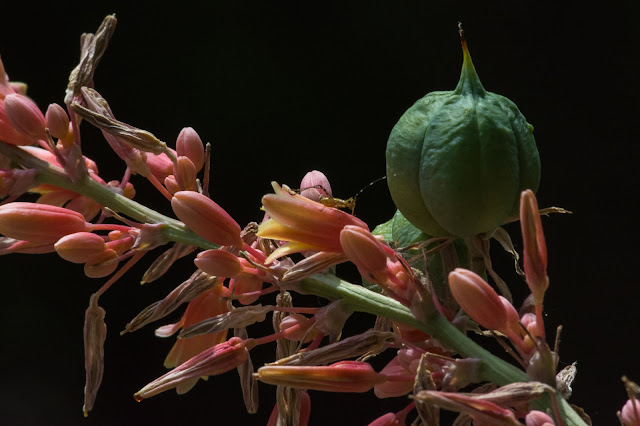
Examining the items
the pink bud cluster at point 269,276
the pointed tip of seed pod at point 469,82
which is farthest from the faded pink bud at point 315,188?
the pointed tip of seed pod at point 469,82

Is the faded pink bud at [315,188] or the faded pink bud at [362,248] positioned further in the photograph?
the faded pink bud at [315,188]

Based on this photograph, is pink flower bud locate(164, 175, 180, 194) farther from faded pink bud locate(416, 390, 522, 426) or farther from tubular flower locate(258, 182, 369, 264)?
faded pink bud locate(416, 390, 522, 426)

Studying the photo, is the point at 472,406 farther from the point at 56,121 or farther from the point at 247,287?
A: the point at 56,121

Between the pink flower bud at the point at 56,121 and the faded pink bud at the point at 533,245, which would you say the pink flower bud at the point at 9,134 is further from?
the faded pink bud at the point at 533,245

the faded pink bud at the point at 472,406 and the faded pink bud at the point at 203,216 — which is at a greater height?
the faded pink bud at the point at 203,216

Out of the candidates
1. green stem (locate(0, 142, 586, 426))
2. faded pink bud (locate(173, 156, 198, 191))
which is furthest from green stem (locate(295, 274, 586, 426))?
faded pink bud (locate(173, 156, 198, 191))

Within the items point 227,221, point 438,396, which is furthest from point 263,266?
point 438,396

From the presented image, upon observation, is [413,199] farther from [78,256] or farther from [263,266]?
[78,256]
